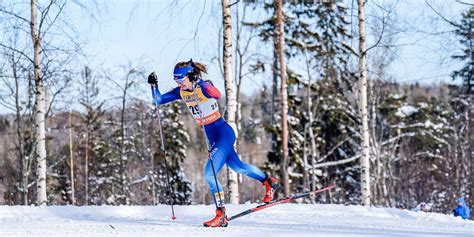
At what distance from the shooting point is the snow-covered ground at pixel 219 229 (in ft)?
22.3

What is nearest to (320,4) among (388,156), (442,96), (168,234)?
(388,156)

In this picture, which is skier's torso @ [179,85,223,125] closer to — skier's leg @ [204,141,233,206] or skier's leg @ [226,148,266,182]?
skier's leg @ [204,141,233,206]

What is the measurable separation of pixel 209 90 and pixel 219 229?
173cm

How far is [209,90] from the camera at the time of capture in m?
7.42

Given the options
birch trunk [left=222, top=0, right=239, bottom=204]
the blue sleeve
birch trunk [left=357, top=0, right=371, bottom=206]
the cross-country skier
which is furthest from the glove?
birch trunk [left=357, top=0, right=371, bottom=206]

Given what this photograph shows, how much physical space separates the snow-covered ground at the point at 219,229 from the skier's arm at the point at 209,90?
1.65 meters

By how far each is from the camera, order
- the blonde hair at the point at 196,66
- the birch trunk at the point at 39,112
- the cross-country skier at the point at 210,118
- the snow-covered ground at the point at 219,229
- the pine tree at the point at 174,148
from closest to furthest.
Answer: the snow-covered ground at the point at 219,229, the cross-country skier at the point at 210,118, the blonde hair at the point at 196,66, the birch trunk at the point at 39,112, the pine tree at the point at 174,148

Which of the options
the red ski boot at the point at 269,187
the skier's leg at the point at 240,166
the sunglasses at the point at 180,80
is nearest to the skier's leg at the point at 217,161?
the skier's leg at the point at 240,166

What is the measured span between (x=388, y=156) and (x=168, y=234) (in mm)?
29202

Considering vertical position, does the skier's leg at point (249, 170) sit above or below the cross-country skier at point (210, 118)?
below

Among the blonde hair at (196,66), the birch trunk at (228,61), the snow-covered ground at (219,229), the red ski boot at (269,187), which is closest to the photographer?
the snow-covered ground at (219,229)

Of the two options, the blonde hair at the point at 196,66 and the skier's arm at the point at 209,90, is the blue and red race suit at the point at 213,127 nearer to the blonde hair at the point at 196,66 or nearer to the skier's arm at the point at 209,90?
the skier's arm at the point at 209,90

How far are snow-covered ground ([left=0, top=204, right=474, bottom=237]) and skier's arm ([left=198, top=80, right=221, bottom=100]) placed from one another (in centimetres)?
165

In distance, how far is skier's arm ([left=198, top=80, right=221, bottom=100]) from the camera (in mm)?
7414
